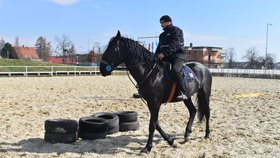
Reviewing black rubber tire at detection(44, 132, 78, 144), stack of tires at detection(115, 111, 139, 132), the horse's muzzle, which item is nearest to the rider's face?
the horse's muzzle

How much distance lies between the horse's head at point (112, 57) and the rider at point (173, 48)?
86cm

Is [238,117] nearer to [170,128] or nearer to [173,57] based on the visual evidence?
[170,128]

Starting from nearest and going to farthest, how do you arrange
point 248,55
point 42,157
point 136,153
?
point 42,157, point 136,153, point 248,55

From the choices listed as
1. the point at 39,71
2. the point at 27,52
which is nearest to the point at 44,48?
the point at 27,52

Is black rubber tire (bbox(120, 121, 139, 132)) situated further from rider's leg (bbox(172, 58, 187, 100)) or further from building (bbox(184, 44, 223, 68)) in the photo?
building (bbox(184, 44, 223, 68))

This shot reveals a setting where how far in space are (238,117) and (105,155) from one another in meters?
5.98

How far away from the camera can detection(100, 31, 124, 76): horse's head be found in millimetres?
6754

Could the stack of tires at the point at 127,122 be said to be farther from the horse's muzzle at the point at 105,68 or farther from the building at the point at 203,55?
the building at the point at 203,55

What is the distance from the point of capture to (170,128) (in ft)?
30.3

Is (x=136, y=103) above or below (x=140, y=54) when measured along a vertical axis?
below

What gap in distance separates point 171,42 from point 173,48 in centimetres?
15

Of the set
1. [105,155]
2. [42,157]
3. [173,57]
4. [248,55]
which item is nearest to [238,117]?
[173,57]

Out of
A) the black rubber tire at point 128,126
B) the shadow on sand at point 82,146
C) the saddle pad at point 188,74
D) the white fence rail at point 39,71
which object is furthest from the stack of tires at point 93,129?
the white fence rail at point 39,71

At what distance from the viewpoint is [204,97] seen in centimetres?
832
